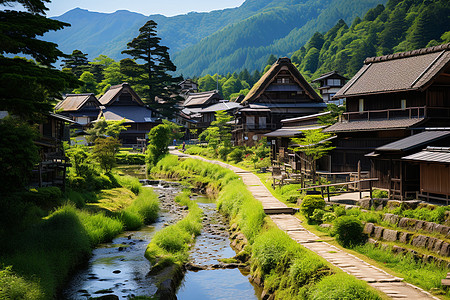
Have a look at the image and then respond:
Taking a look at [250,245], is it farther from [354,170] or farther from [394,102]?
[394,102]

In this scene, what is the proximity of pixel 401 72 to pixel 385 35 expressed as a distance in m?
88.1

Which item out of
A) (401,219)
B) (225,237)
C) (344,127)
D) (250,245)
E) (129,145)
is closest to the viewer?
(401,219)

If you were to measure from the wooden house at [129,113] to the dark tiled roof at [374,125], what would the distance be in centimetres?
4706

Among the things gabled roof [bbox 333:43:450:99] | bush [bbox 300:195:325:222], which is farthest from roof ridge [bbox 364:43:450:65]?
bush [bbox 300:195:325:222]

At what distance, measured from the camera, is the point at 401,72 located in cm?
2584

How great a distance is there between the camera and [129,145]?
71500 mm

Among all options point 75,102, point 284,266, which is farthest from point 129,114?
point 284,266

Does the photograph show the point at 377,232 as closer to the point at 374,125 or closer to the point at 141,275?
the point at 141,275

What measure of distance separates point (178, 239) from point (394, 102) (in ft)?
51.9

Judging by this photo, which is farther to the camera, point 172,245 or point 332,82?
point 332,82

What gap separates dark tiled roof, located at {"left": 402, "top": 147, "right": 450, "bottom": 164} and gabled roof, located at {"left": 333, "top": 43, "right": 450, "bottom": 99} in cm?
682

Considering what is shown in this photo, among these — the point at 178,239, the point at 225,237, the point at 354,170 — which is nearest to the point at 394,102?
the point at 354,170

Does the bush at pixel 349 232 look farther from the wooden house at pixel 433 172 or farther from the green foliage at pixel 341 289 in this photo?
Answer: the green foliage at pixel 341 289

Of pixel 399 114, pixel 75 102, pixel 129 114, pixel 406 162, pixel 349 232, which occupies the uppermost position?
pixel 75 102
